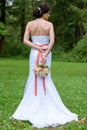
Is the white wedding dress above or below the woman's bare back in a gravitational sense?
below

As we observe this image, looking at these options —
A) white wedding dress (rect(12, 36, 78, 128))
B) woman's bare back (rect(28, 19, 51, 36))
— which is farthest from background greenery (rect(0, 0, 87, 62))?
woman's bare back (rect(28, 19, 51, 36))

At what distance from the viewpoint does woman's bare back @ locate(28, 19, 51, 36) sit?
746 centimetres

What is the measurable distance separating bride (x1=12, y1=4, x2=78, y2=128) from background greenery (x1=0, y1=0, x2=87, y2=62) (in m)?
27.9

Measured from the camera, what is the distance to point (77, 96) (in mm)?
11641

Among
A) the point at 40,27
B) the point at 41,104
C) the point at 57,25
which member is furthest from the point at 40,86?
the point at 57,25

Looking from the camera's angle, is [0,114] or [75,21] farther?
[75,21]

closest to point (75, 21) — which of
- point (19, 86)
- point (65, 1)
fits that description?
point (65, 1)

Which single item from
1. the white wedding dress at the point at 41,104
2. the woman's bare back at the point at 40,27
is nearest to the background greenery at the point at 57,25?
the white wedding dress at the point at 41,104

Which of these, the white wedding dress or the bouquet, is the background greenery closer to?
the white wedding dress

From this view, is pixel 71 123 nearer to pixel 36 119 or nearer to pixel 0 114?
pixel 36 119

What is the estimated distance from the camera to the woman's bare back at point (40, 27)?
746 centimetres

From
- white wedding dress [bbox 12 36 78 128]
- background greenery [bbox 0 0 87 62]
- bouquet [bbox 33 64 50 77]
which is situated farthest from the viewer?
background greenery [bbox 0 0 87 62]

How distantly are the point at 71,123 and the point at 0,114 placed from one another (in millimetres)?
1761

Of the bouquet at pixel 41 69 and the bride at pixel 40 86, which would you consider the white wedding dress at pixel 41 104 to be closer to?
the bride at pixel 40 86
